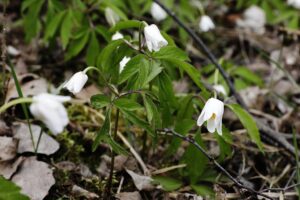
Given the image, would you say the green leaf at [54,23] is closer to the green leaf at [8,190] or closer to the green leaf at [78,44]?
the green leaf at [78,44]

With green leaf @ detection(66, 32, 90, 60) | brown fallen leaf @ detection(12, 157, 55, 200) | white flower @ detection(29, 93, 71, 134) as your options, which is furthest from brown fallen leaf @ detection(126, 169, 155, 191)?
green leaf @ detection(66, 32, 90, 60)

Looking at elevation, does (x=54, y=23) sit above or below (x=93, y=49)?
above

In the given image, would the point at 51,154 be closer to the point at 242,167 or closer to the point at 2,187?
the point at 2,187

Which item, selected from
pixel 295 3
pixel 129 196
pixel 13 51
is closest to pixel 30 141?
pixel 129 196

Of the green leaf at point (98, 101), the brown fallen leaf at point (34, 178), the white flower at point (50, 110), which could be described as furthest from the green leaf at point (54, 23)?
the white flower at point (50, 110)

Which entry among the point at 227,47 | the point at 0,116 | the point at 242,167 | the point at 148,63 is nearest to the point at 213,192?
the point at 242,167

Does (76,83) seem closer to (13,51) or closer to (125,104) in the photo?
(125,104)

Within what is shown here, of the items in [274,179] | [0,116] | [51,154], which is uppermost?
[0,116]
